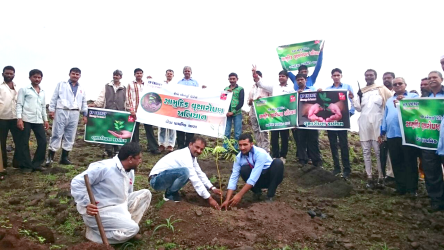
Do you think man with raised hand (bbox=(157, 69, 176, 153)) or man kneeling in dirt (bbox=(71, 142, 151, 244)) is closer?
man kneeling in dirt (bbox=(71, 142, 151, 244))

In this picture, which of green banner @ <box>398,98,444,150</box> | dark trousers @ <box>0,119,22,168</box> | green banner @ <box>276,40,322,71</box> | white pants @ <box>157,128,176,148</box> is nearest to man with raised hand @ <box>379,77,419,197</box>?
green banner @ <box>398,98,444,150</box>

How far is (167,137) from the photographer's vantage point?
9.15 m

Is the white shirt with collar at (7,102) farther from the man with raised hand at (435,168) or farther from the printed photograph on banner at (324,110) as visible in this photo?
the man with raised hand at (435,168)

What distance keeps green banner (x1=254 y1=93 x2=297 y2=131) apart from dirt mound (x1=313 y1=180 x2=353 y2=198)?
5.57ft

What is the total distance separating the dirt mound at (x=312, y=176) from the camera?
22.3 ft

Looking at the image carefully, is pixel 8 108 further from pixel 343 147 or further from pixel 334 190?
pixel 343 147

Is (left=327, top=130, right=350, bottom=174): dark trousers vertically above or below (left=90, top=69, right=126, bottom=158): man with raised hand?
below

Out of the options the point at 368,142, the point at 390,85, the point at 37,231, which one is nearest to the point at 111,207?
the point at 37,231

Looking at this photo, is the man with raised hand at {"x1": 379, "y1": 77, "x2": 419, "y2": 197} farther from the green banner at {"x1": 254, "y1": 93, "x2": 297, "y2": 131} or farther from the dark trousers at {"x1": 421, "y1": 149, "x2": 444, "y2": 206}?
the green banner at {"x1": 254, "y1": 93, "x2": 297, "y2": 131}

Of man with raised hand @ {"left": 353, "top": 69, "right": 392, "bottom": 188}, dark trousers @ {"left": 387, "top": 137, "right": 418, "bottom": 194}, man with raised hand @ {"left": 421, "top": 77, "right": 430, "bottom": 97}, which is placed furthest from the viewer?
man with raised hand @ {"left": 353, "top": 69, "right": 392, "bottom": 188}

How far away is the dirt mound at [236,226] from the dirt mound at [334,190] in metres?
1.51

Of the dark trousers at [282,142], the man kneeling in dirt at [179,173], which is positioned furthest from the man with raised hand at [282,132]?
the man kneeling in dirt at [179,173]

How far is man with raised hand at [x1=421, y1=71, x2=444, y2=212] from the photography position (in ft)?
17.5

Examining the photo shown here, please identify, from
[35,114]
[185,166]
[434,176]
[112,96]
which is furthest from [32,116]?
[434,176]
